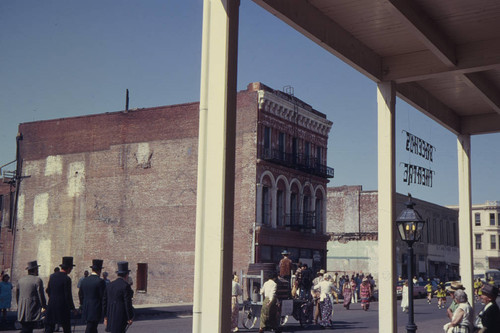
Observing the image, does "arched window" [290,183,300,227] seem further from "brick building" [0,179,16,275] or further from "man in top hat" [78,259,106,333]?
"man in top hat" [78,259,106,333]

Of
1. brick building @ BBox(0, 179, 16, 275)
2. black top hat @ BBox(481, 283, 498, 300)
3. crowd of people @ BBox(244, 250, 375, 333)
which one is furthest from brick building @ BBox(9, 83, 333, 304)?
black top hat @ BBox(481, 283, 498, 300)

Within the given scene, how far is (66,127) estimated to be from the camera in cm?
4731

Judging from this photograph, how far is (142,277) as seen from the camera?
42031 mm

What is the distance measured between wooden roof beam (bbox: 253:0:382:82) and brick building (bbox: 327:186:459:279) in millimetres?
46363

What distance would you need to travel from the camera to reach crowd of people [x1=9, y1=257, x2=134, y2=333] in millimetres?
10219

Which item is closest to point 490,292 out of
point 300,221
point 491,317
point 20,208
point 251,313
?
point 491,317

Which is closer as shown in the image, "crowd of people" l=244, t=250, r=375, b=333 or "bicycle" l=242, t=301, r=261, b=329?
"crowd of people" l=244, t=250, r=375, b=333

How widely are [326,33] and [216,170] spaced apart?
3878mm

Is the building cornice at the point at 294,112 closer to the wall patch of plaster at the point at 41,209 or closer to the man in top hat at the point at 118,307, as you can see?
the wall patch of plaster at the point at 41,209

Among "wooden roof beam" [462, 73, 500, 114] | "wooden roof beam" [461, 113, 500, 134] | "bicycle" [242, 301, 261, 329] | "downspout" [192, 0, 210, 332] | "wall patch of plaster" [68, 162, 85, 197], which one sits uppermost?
"wall patch of plaster" [68, 162, 85, 197]

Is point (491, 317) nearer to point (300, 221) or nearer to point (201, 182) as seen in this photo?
point (201, 182)

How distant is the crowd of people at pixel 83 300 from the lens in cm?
1022

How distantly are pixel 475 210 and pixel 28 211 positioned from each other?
65.7 meters

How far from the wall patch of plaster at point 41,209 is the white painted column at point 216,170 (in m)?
42.7
